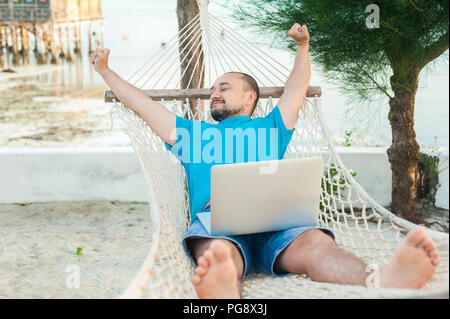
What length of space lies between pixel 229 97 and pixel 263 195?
1.92 feet

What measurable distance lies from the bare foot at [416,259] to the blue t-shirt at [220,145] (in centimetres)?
68

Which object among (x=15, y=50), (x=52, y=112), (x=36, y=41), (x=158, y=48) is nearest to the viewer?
(x=52, y=112)

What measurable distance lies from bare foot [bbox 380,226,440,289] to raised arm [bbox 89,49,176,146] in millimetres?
901

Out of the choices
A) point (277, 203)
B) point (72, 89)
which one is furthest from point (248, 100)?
point (72, 89)

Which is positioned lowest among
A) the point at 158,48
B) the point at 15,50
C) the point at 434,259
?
the point at 434,259

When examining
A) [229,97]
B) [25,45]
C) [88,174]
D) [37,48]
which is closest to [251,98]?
[229,97]

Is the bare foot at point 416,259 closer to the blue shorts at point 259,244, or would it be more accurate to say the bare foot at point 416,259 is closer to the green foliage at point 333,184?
the blue shorts at point 259,244

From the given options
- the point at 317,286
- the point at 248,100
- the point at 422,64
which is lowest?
the point at 317,286

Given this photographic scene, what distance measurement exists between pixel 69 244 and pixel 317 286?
64.3 inches

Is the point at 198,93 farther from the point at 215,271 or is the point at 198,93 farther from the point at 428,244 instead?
the point at 428,244

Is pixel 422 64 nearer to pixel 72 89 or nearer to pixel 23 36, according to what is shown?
pixel 72 89

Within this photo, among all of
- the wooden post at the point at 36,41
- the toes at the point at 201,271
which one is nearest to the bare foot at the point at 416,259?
the toes at the point at 201,271

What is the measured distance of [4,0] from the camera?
15805mm

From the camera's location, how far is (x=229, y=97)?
1767mm
